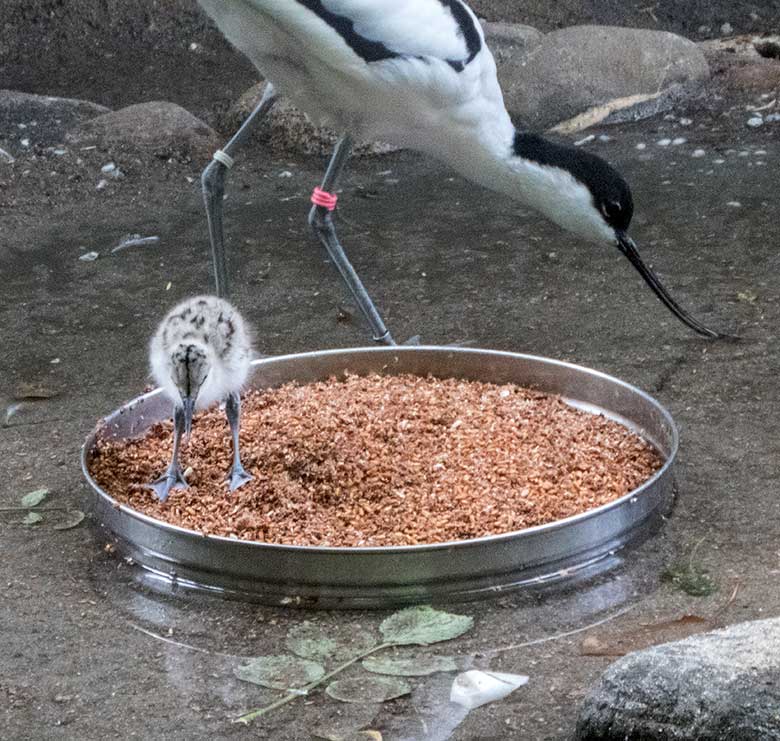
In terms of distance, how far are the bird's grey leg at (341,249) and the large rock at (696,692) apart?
1691 mm

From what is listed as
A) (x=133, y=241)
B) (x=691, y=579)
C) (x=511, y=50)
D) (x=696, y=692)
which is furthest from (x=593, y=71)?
(x=696, y=692)

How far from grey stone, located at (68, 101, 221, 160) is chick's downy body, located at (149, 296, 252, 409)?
2.90 metres

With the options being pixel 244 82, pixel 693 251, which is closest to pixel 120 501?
pixel 693 251

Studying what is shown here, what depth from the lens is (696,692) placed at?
1.88m

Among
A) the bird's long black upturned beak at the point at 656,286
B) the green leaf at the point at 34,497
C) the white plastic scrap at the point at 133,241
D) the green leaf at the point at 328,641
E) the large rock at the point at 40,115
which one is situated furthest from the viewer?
the large rock at the point at 40,115

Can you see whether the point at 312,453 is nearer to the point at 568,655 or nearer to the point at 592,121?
the point at 568,655

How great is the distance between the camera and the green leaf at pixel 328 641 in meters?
2.32

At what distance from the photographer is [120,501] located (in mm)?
2832

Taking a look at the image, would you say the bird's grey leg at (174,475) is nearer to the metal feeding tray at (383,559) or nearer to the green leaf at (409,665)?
the metal feeding tray at (383,559)

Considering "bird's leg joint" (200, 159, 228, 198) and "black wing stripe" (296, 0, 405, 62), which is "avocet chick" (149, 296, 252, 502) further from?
"bird's leg joint" (200, 159, 228, 198)

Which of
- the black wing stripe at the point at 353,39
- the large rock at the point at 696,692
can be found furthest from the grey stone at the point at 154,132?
the large rock at the point at 696,692

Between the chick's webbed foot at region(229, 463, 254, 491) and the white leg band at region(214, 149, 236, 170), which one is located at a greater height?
the white leg band at region(214, 149, 236, 170)

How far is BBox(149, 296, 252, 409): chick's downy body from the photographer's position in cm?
265

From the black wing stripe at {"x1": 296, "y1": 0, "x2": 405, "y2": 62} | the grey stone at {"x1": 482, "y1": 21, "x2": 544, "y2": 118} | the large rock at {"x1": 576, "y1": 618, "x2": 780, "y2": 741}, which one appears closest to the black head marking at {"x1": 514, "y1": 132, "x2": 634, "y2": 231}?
the black wing stripe at {"x1": 296, "y1": 0, "x2": 405, "y2": 62}
